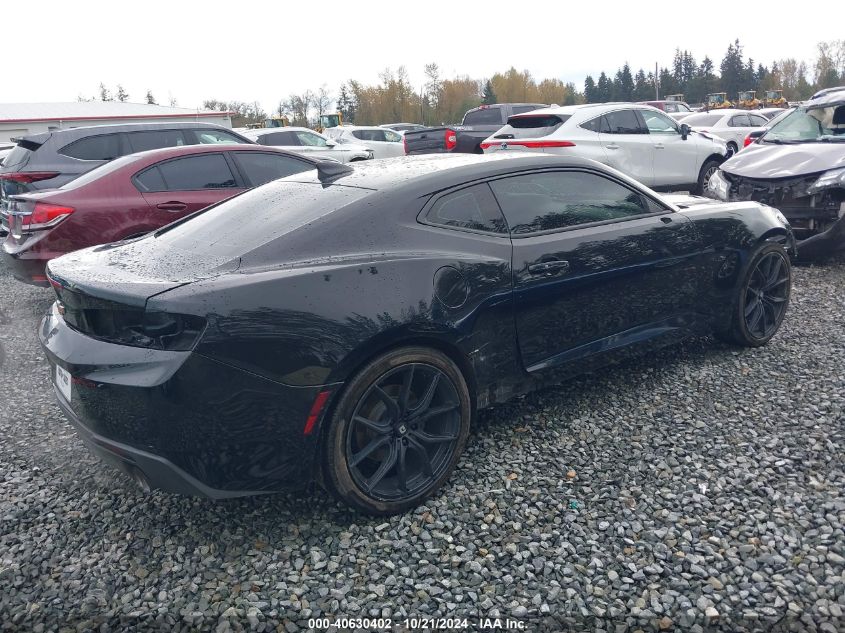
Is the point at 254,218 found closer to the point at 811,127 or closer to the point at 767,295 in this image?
the point at 767,295

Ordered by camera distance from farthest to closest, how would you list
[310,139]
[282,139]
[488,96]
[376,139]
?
1. [488,96]
2. [376,139]
3. [310,139]
4. [282,139]

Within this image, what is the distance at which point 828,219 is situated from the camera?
688cm

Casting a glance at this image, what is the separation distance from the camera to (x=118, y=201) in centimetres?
620

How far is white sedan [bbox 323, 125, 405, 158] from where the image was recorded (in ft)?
67.7

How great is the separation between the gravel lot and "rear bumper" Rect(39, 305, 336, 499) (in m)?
0.38

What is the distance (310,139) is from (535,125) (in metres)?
8.39

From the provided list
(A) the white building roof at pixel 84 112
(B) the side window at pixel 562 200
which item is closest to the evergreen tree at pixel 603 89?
(A) the white building roof at pixel 84 112

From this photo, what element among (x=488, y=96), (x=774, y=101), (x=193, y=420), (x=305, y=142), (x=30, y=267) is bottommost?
(x=193, y=420)

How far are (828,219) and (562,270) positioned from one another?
4681mm

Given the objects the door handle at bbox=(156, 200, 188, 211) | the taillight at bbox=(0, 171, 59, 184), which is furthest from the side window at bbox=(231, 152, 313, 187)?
the taillight at bbox=(0, 171, 59, 184)

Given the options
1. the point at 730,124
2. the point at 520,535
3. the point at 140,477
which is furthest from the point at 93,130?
the point at 730,124

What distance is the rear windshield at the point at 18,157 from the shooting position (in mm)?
8102

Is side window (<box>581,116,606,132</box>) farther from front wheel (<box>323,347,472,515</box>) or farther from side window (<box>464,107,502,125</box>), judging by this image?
front wheel (<box>323,347,472,515</box>)

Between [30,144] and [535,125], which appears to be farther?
[535,125]
